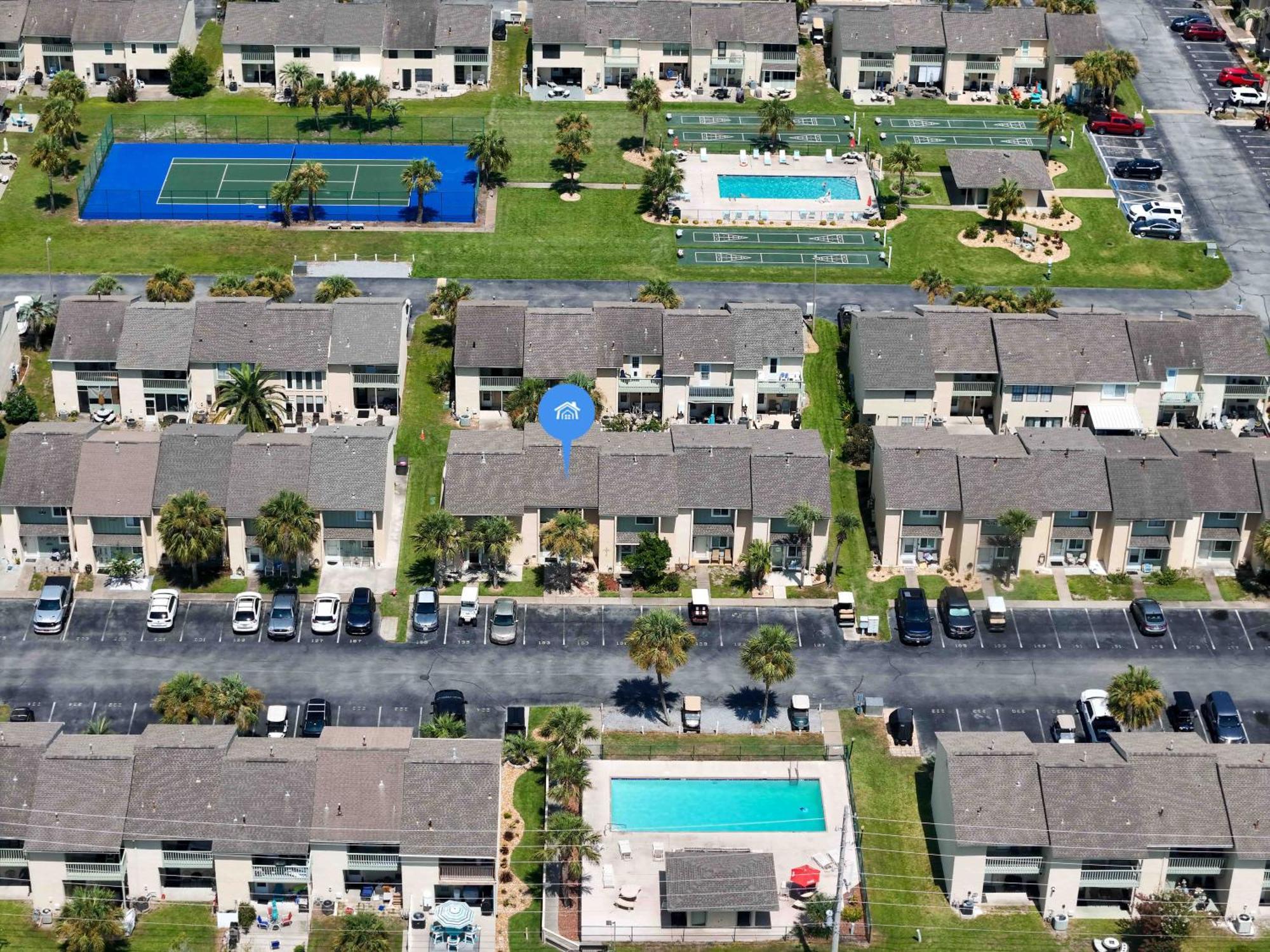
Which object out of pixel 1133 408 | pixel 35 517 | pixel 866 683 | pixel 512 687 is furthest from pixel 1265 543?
pixel 35 517

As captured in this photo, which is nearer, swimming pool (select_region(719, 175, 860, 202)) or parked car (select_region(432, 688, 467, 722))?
parked car (select_region(432, 688, 467, 722))

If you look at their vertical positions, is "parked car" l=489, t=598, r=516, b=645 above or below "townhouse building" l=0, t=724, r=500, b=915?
above

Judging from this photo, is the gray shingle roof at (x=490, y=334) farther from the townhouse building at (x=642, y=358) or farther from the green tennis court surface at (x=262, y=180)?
the green tennis court surface at (x=262, y=180)

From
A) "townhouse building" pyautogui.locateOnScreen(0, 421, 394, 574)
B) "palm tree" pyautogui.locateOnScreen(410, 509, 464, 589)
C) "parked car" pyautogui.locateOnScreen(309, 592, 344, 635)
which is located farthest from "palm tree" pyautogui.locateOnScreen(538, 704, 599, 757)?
"townhouse building" pyautogui.locateOnScreen(0, 421, 394, 574)

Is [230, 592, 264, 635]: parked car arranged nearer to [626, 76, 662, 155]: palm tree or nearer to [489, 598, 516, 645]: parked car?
[489, 598, 516, 645]: parked car

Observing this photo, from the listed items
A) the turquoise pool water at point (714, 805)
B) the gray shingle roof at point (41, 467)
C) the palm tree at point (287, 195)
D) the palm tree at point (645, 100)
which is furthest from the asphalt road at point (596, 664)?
the palm tree at point (645, 100)

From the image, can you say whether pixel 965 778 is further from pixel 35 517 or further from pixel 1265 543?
pixel 35 517
